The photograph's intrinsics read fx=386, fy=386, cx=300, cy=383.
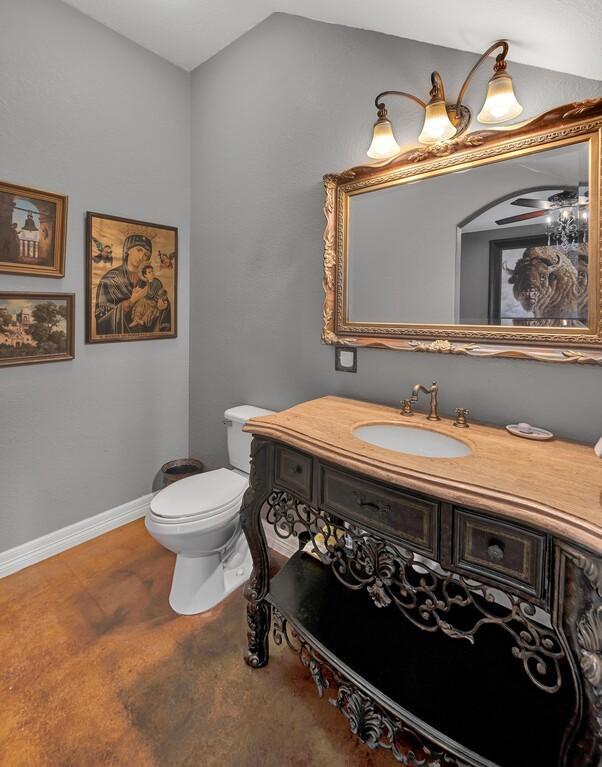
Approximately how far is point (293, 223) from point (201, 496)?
1449mm

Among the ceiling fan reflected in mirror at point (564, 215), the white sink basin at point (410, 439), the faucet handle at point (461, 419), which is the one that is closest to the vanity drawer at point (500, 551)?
the white sink basin at point (410, 439)

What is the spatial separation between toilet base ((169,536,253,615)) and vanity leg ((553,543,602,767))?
1.41 meters

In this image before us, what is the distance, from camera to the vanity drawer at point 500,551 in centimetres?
85

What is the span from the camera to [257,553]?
4.82ft

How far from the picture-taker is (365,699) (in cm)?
118

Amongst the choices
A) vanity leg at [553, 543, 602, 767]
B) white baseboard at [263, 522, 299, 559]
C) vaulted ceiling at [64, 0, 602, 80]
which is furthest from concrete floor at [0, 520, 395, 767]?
vaulted ceiling at [64, 0, 602, 80]

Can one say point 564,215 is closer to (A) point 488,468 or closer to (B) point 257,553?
(A) point 488,468

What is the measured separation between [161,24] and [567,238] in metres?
2.34

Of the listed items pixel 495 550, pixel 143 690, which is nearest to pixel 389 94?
pixel 495 550

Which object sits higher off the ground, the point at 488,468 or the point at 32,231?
the point at 32,231

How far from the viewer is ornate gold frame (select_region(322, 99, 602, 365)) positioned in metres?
1.20

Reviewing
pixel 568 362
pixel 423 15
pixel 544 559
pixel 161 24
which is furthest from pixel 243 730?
pixel 161 24

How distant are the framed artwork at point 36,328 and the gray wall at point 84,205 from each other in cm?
5

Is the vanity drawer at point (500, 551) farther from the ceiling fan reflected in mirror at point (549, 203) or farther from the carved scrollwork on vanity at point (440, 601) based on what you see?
the ceiling fan reflected in mirror at point (549, 203)
